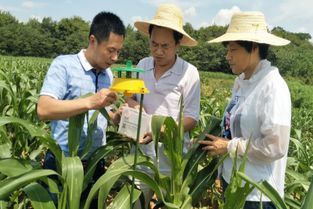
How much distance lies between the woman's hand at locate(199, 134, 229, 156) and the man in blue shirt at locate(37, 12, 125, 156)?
1.72ft

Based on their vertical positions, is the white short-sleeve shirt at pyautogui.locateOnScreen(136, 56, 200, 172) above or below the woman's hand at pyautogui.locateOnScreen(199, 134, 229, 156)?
above

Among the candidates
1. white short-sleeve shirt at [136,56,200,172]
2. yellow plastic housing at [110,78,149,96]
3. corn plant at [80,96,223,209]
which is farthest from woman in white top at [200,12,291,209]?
yellow plastic housing at [110,78,149,96]

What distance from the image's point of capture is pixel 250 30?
1701mm

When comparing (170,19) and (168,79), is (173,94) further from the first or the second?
(170,19)

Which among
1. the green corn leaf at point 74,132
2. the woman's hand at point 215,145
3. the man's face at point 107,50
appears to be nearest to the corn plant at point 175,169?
the woman's hand at point 215,145

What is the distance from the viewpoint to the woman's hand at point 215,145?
1.71 metres

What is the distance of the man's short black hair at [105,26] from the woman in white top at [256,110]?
485 millimetres

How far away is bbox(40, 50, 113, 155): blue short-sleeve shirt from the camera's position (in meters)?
1.73

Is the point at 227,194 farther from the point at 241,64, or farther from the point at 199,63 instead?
the point at 199,63

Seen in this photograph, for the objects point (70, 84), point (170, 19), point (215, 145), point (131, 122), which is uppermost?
point (170, 19)

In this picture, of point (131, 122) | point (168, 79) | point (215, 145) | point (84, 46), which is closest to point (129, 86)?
point (131, 122)

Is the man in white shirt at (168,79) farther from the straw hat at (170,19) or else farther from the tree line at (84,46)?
the tree line at (84,46)

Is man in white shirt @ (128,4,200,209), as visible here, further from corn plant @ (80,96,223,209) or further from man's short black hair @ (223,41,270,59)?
man's short black hair @ (223,41,270,59)

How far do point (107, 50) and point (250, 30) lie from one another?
651mm
